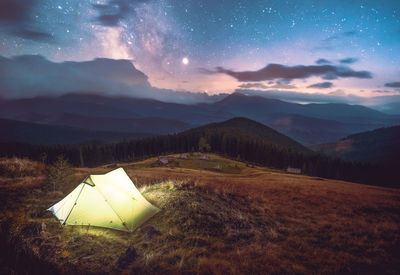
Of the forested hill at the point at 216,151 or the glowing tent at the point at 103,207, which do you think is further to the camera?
the forested hill at the point at 216,151

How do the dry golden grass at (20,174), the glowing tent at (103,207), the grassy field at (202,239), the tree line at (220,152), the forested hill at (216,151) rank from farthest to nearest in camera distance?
the forested hill at (216,151)
the tree line at (220,152)
the dry golden grass at (20,174)
the glowing tent at (103,207)
the grassy field at (202,239)

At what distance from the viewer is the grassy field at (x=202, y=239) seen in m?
7.02

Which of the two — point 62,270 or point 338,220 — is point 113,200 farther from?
point 338,220

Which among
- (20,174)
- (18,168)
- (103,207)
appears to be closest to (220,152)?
(18,168)

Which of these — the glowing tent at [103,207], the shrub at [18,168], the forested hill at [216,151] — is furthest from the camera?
the forested hill at [216,151]

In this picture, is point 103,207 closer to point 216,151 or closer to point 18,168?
point 18,168

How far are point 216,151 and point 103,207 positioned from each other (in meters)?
132

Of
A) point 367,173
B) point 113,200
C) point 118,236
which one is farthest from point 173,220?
point 367,173

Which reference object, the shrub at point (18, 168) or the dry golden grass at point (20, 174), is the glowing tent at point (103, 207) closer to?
the dry golden grass at point (20, 174)

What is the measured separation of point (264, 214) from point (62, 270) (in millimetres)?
11668

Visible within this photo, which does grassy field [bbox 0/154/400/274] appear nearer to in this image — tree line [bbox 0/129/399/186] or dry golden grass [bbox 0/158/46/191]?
dry golden grass [bbox 0/158/46/191]

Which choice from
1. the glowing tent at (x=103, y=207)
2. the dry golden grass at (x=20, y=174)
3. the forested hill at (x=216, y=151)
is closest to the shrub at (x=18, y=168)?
the dry golden grass at (x=20, y=174)

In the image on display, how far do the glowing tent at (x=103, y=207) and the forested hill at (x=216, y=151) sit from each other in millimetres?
90244

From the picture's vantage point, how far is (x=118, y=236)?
31.4 ft
